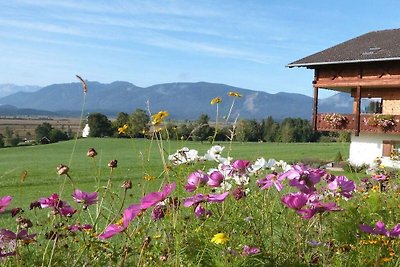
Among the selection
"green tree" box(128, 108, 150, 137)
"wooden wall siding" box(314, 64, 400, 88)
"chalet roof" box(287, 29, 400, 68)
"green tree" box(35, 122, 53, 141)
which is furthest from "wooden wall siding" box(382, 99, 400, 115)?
"green tree" box(35, 122, 53, 141)

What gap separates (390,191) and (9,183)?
10646 millimetres

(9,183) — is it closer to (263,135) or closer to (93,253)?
(93,253)

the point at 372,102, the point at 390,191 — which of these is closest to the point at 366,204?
the point at 390,191

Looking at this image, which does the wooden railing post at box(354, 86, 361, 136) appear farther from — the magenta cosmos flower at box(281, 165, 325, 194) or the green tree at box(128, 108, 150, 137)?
the magenta cosmos flower at box(281, 165, 325, 194)

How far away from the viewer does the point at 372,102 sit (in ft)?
73.2

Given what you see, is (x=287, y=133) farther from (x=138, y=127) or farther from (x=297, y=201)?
(x=297, y=201)

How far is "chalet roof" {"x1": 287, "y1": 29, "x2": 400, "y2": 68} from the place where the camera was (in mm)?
18906

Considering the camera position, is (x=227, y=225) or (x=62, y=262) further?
(x=227, y=225)

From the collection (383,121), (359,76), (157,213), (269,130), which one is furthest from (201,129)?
(269,130)

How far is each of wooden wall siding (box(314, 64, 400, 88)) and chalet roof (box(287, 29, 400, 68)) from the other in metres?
0.54

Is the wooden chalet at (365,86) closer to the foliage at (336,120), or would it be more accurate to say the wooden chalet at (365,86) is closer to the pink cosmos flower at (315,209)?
the foliage at (336,120)

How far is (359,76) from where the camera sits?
19.9m

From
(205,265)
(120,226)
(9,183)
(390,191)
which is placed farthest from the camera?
(9,183)

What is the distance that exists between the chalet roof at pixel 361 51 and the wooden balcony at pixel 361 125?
2049mm
